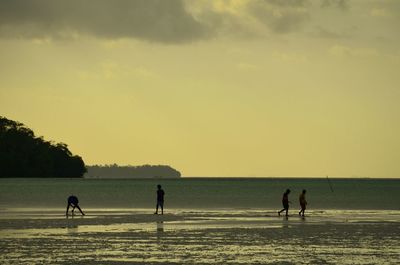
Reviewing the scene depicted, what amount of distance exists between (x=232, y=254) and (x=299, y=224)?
650 inches

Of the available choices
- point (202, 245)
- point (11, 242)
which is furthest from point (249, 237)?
point (11, 242)

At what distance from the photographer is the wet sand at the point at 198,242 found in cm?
2698

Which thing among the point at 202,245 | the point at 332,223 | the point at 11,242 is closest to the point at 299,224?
the point at 332,223

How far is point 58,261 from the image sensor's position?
85.5 ft

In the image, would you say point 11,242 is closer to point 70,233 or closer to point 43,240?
point 43,240

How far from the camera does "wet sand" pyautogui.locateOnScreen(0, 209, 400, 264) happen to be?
1062 inches

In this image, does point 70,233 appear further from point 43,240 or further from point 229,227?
point 229,227

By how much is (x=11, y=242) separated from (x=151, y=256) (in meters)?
6.71

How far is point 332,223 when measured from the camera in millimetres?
45500

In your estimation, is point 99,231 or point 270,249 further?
point 99,231

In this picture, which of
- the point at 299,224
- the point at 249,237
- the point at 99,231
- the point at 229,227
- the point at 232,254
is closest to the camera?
the point at 232,254

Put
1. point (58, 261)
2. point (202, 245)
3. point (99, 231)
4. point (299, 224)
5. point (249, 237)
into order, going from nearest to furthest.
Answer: point (58, 261)
point (202, 245)
point (249, 237)
point (99, 231)
point (299, 224)

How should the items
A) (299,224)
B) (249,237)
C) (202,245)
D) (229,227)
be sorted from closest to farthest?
(202,245), (249,237), (229,227), (299,224)

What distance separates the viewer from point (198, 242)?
32438 millimetres
